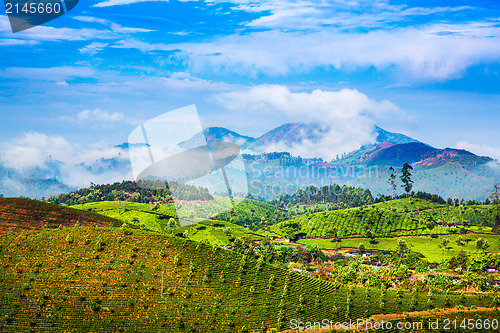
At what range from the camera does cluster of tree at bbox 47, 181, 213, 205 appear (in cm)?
16362

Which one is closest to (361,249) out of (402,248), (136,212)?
(402,248)

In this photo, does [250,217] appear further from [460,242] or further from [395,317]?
[395,317]

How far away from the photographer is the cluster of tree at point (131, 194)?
163625 mm

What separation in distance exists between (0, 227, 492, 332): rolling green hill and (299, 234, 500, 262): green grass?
5546 cm

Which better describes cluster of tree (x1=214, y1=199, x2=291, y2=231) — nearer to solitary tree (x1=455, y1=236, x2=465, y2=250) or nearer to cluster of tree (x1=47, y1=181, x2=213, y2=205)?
cluster of tree (x1=47, y1=181, x2=213, y2=205)

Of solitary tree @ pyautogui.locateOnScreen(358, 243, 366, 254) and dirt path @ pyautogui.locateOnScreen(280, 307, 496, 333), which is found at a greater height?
dirt path @ pyautogui.locateOnScreen(280, 307, 496, 333)

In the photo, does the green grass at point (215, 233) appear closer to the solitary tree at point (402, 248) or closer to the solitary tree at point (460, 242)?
the solitary tree at point (402, 248)

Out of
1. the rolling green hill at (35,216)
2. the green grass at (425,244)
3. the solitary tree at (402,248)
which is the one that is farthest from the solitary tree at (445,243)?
the rolling green hill at (35,216)

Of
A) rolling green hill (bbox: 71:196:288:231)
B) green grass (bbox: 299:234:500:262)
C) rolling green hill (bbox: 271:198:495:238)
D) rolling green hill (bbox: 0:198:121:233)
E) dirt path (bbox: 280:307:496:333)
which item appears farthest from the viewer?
rolling green hill (bbox: 71:196:288:231)

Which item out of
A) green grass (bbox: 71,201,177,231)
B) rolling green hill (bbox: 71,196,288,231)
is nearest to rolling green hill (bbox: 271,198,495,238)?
rolling green hill (bbox: 71,196,288,231)

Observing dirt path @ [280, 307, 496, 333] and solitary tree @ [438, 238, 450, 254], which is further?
solitary tree @ [438, 238, 450, 254]

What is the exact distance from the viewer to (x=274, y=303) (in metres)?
40.9

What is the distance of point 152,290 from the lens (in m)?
39.4

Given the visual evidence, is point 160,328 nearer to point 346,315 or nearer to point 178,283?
point 178,283
